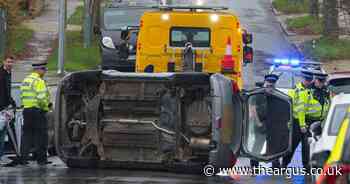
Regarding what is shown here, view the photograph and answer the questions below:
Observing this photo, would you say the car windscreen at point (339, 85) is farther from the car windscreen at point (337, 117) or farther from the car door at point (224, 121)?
the car windscreen at point (337, 117)

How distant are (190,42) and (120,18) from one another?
30.4 feet

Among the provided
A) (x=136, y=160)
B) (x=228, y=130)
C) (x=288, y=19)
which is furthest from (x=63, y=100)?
(x=288, y=19)

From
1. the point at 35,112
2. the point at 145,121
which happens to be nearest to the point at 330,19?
the point at 35,112

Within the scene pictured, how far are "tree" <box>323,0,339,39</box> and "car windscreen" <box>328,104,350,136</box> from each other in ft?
97.4

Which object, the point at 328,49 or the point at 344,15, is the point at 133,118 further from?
the point at 344,15

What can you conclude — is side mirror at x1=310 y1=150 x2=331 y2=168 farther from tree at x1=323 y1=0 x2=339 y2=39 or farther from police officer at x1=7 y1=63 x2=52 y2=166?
tree at x1=323 y1=0 x2=339 y2=39

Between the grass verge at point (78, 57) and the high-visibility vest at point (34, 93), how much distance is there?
16.6 metres

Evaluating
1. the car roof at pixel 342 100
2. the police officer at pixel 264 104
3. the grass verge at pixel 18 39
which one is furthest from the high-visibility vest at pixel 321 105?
the grass verge at pixel 18 39

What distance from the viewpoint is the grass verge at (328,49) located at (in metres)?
37.6

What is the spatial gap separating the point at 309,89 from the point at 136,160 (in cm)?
281

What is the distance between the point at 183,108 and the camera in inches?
550

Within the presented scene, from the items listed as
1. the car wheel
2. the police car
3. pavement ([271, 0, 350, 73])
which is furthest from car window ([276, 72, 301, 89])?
pavement ([271, 0, 350, 73])

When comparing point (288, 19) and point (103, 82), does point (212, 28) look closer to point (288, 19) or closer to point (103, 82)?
point (103, 82)

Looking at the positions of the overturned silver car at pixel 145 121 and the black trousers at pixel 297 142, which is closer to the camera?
the overturned silver car at pixel 145 121
